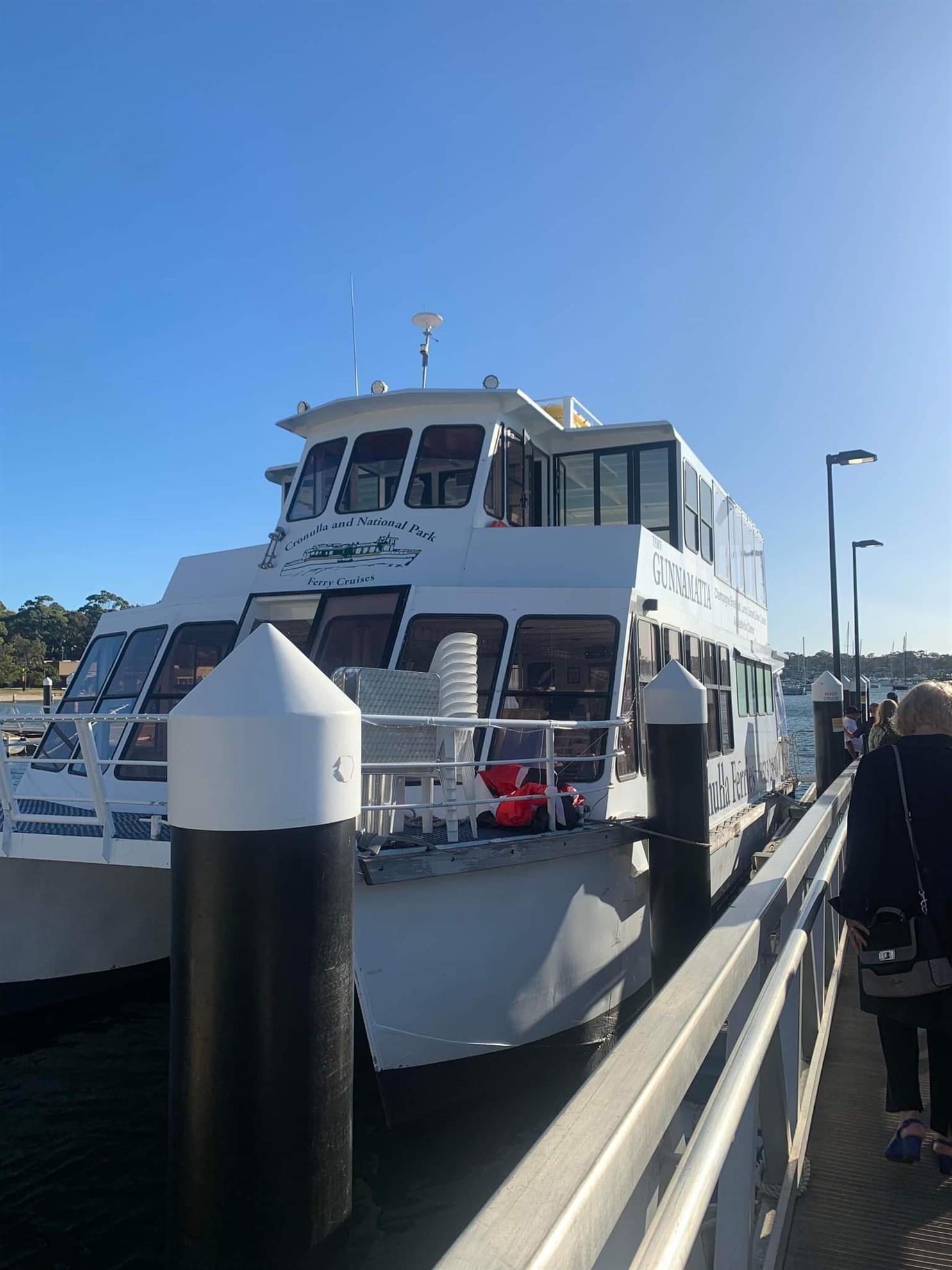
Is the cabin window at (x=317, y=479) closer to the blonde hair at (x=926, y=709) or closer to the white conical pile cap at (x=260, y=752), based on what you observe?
the blonde hair at (x=926, y=709)

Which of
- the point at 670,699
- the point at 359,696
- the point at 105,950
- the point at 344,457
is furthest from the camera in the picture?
the point at 344,457

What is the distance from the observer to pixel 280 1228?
2467 millimetres

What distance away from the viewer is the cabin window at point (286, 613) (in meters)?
8.71

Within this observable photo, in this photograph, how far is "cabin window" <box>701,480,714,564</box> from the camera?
1150cm

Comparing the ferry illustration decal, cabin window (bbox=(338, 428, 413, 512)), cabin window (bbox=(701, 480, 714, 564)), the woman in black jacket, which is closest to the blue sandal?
the woman in black jacket

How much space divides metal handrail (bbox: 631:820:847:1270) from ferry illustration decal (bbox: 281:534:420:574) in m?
6.18

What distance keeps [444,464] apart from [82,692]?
4.26 m

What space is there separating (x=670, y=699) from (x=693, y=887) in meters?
1.36

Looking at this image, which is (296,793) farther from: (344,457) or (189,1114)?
(344,457)

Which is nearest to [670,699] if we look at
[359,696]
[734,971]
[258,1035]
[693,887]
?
[693,887]

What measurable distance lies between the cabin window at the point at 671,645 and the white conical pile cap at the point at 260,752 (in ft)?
20.4

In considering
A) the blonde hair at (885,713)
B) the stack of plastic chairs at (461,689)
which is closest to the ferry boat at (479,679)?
the stack of plastic chairs at (461,689)

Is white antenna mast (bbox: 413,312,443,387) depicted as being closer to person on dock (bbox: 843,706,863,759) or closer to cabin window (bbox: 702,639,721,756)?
cabin window (bbox: 702,639,721,756)

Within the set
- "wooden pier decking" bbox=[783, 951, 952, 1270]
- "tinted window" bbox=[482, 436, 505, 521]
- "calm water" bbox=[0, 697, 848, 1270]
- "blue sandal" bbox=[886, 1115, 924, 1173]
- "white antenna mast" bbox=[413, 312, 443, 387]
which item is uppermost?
"white antenna mast" bbox=[413, 312, 443, 387]
